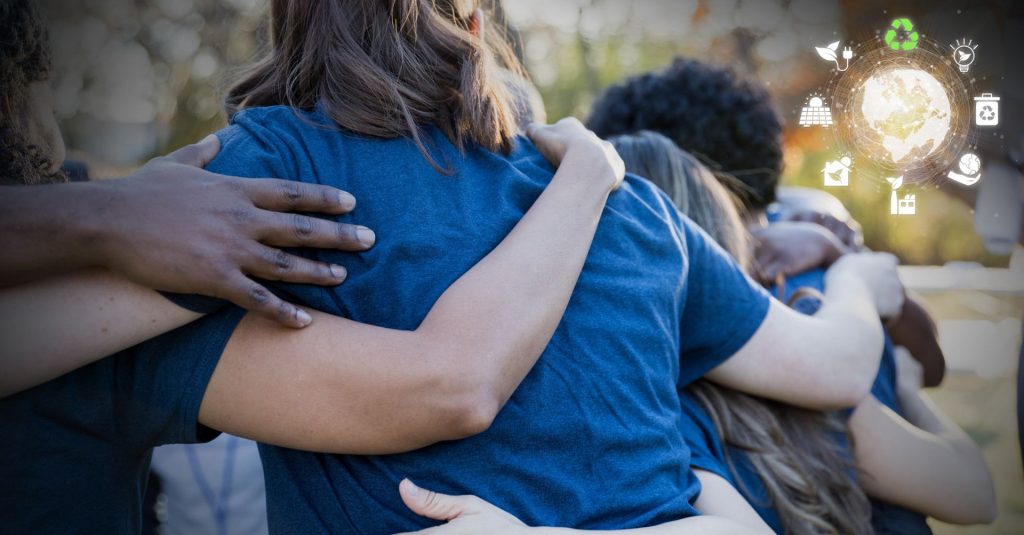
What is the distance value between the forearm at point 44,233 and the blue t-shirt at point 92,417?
0.17 m

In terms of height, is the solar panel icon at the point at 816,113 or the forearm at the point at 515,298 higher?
the solar panel icon at the point at 816,113

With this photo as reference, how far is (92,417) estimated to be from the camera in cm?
120

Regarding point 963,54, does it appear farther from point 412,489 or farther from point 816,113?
point 412,489

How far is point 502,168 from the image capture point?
1516 millimetres

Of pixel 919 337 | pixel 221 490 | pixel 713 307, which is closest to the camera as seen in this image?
pixel 713 307

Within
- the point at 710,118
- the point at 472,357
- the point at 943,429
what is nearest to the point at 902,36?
the point at 710,118

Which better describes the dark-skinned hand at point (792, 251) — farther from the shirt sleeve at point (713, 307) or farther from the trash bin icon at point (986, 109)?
the shirt sleeve at point (713, 307)

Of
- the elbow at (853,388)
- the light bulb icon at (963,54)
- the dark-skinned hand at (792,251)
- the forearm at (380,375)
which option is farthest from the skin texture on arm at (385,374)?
the light bulb icon at (963,54)

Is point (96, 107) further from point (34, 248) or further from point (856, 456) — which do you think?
point (856, 456)

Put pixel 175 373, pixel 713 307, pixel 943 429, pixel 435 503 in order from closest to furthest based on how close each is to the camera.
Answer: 1. pixel 175 373
2. pixel 435 503
3. pixel 713 307
4. pixel 943 429

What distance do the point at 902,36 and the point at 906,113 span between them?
28 cm

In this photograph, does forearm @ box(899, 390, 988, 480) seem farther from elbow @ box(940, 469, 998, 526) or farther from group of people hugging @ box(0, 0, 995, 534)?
group of people hugging @ box(0, 0, 995, 534)

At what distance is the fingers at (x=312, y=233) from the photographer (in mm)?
1197

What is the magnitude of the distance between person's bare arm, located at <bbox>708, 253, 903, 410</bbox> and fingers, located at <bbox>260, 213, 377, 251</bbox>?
901 mm
